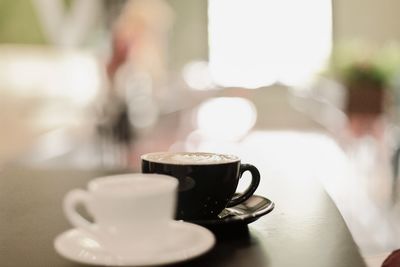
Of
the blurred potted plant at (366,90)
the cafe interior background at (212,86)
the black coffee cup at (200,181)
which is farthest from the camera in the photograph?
the blurred potted plant at (366,90)

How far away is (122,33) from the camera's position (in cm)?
546

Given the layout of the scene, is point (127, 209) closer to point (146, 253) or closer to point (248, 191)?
point (146, 253)

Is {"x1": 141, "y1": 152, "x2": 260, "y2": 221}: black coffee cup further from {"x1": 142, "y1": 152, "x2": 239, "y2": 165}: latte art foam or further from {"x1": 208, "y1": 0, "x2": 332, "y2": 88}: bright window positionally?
{"x1": 208, "y1": 0, "x2": 332, "y2": 88}: bright window

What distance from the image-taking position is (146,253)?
1.87 feet

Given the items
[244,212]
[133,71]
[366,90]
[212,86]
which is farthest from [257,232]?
[212,86]

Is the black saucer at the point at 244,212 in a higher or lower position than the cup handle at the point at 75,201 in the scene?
lower

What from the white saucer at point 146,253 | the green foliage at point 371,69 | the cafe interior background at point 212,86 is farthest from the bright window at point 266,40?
the white saucer at point 146,253

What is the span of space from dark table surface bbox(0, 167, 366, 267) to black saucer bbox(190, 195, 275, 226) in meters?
0.02

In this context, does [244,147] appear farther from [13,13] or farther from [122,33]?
[122,33]

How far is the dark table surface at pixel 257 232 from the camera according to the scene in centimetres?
63

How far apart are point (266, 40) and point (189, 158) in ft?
23.3

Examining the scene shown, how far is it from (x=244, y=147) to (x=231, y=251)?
83 cm

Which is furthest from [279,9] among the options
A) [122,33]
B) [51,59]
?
[51,59]

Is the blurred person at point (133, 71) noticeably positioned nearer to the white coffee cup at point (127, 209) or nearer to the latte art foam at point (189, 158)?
the latte art foam at point (189, 158)
